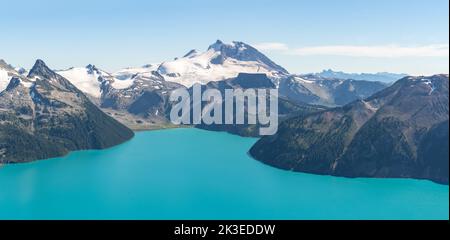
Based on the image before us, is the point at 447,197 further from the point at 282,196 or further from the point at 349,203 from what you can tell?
the point at 282,196

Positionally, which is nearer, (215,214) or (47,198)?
(215,214)

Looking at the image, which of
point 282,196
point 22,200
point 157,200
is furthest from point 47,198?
point 282,196
